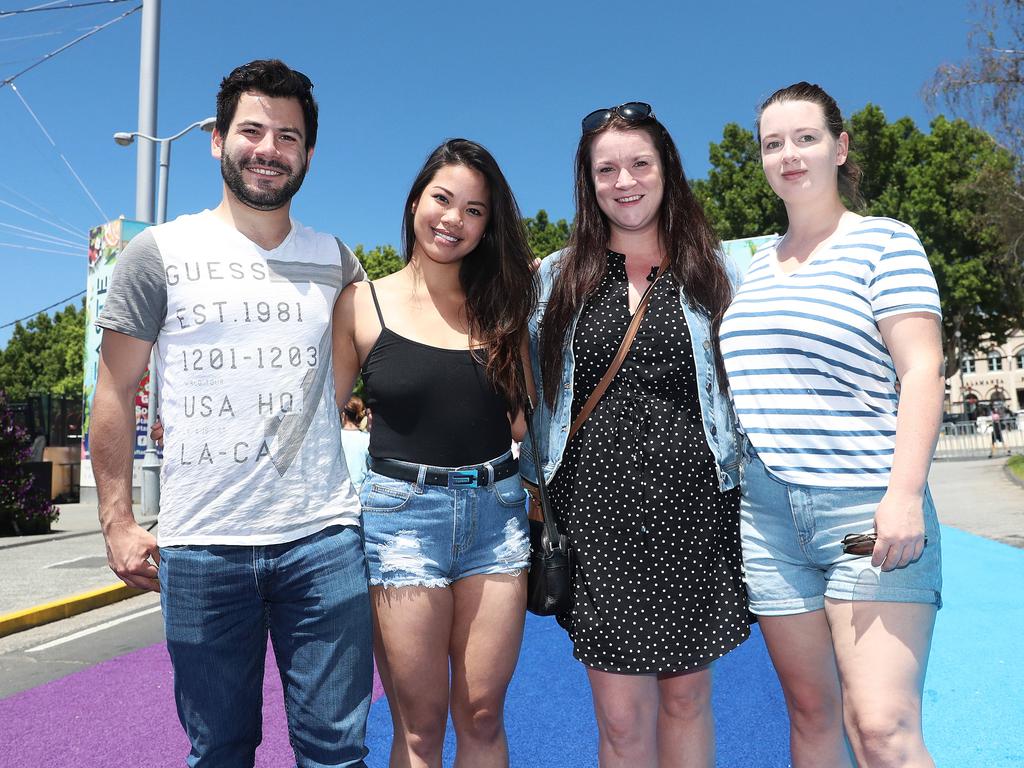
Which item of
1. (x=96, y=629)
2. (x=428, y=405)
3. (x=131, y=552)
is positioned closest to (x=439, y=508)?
(x=428, y=405)

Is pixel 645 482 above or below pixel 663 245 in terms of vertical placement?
below

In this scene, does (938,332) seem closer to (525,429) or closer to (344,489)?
(525,429)

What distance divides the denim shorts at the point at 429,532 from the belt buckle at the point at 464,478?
0.01m

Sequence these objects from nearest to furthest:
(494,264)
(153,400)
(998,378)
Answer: (494,264)
(153,400)
(998,378)

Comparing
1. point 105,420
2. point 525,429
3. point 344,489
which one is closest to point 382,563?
point 344,489

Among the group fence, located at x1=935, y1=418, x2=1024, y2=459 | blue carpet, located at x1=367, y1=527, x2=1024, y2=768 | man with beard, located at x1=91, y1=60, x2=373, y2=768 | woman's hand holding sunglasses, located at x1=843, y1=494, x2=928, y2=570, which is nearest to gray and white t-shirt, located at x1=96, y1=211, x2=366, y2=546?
man with beard, located at x1=91, y1=60, x2=373, y2=768

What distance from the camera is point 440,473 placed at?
2.57 metres

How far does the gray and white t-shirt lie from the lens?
2320 millimetres

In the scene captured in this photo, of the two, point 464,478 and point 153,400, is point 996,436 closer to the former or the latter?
point 153,400

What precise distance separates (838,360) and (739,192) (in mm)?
30162

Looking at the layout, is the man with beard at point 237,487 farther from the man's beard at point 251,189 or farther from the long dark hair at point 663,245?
the long dark hair at point 663,245

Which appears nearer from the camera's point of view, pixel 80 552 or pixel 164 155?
pixel 80 552

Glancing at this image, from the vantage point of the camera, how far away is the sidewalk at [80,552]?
7371 mm

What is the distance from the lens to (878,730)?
2.20 m
